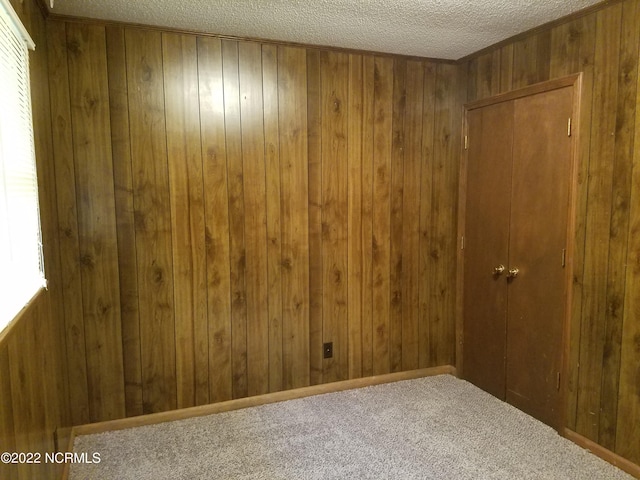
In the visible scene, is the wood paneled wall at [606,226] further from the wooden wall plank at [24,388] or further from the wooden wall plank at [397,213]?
the wooden wall plank at [24,388]

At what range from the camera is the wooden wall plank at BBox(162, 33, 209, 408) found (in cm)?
261

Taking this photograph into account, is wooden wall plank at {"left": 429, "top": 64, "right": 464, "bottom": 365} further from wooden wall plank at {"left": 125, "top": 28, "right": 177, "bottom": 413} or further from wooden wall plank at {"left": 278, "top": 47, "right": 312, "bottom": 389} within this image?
wooden wall plank at {"left": 125, "top": 28, "right": 177, "bottom": 413}

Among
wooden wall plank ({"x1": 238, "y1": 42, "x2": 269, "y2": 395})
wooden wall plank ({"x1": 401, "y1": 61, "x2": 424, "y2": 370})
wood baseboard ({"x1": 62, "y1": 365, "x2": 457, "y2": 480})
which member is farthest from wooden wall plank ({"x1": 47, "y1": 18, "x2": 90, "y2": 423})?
wooden wall plank ({"x1": 401, "y1": 61, "x2": 424, "y2": 370})

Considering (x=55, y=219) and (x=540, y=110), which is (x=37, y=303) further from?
(x=540, y=110)

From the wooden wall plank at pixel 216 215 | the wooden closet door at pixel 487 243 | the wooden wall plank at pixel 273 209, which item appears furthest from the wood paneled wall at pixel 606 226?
the wooden wall plank at pixel 216 215

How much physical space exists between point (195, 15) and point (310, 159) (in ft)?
3.61

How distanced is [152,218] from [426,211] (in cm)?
199

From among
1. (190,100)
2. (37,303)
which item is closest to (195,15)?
(190,100)

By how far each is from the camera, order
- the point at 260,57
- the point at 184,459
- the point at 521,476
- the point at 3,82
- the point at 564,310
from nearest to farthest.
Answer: the point at 3,82
the point at 521,476
the point at 184,459
the point at 564,310
the point at 260,57

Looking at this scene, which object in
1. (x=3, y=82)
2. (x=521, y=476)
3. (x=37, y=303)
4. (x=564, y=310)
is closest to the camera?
(x=3, y=82)

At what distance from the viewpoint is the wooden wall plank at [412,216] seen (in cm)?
319

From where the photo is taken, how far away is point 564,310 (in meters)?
2.52

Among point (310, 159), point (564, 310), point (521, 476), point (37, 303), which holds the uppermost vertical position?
point (310, 159)

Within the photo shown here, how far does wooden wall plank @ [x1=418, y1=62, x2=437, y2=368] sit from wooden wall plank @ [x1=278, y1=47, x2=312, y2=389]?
2.96ft
